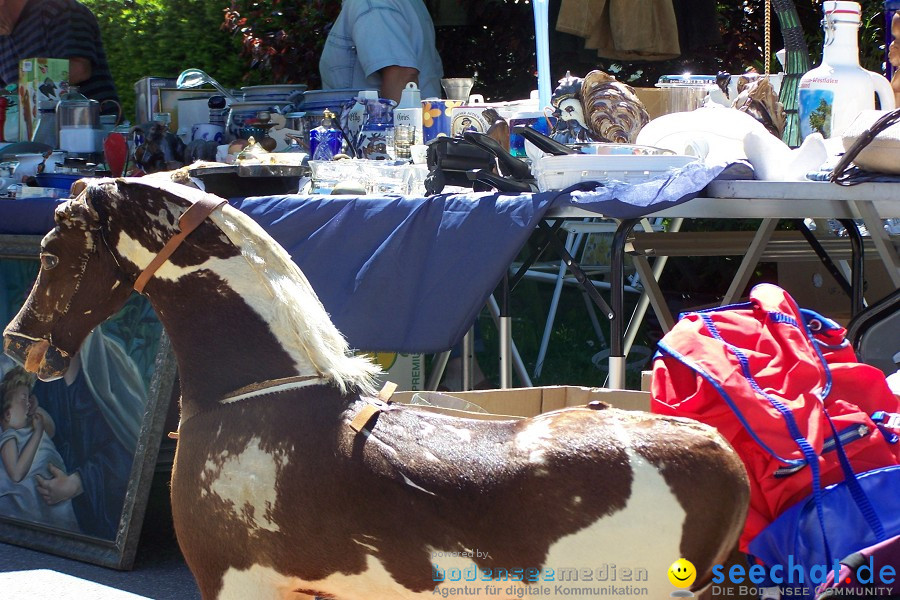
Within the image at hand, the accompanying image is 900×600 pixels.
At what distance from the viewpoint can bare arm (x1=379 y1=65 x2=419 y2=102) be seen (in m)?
4.52

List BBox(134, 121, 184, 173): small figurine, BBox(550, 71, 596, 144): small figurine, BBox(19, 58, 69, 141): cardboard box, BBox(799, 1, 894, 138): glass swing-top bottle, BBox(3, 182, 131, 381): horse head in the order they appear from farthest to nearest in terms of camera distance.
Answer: BBox(19, 58, 69, 141): cardboard box < BBox(134, 121, 184, 173): small figurine < BBox(550, 71, 596, 144): small figurine < BBox(799, 1, 894, 138): glass swing-top bottle < BBox(3, 182, 131, 381): horse head

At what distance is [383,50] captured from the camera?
4504 millimetres

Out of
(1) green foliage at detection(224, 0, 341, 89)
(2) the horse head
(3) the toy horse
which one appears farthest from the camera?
(1) green foliage at detection(224, 0, 341, 89)

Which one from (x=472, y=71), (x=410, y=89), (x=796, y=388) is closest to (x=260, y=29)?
(x=472, y=71)

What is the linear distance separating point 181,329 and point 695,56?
5.05 meters

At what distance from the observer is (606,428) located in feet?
5.24

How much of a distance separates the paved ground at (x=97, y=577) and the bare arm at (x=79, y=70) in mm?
2870

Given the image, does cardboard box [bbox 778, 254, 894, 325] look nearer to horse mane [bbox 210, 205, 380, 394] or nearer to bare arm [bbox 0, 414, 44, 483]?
horse mane [bbox 210, 205, 380, 394]

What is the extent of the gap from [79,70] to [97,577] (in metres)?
3.26

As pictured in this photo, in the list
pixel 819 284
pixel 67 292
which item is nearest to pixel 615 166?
pixel 67 292

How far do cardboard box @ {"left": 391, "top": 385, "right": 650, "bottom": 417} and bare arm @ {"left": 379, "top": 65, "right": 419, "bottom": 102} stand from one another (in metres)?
2.29

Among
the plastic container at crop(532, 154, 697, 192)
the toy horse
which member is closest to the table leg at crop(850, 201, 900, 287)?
the plastic container at crop(532, 154, 697, 192)

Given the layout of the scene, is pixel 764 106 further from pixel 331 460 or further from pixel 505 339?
pixel 331 460

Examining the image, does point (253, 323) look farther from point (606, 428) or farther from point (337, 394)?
point (606, 428)
